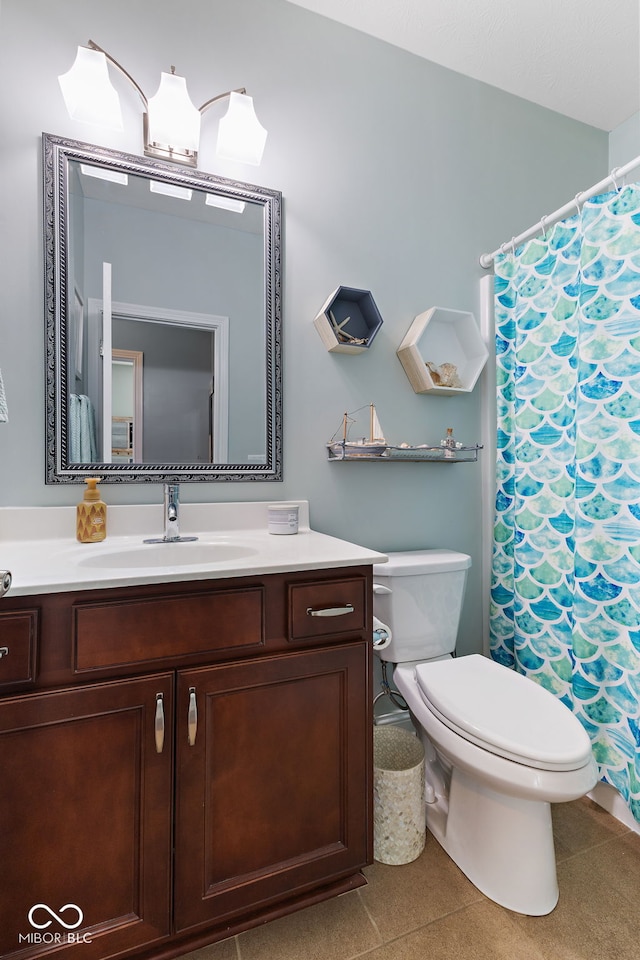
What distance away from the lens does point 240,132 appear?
59.7 inches

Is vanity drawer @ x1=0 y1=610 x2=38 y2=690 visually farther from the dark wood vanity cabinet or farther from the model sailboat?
the model sailboat

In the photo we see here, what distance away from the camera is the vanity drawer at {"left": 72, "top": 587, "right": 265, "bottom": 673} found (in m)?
0.92

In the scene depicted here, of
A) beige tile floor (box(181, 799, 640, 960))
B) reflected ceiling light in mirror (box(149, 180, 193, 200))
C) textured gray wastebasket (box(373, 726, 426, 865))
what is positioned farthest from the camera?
reflected ceiling light in mirror (box(149, 180, 193, 200))

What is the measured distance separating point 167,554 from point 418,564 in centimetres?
78

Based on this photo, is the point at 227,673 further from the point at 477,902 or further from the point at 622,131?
the point at 622,131

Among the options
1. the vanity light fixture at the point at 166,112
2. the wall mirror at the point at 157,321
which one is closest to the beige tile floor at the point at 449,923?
the wall mirror at the point at 157,321

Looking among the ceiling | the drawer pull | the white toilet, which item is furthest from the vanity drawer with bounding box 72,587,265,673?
the ceiling

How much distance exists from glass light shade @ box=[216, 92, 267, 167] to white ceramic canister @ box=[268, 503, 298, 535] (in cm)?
114

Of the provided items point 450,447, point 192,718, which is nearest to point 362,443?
point 450,447

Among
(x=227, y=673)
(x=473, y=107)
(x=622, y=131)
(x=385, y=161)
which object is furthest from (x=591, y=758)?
(x=622, y=131)

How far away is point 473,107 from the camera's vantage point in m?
1.96

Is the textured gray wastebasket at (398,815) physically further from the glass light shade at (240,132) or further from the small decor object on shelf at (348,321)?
the glass light shade at (240,132)

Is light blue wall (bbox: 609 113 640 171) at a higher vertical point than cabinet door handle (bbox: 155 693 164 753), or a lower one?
higher

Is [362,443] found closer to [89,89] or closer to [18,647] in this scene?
[18,647]
